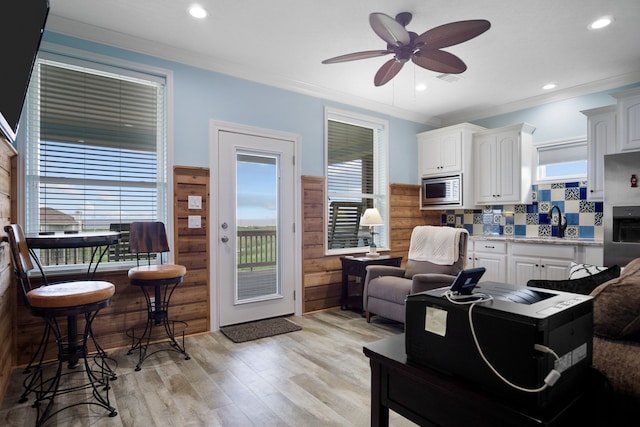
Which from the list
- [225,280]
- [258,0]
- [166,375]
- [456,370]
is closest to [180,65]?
[258,0]

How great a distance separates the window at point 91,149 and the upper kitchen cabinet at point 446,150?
3780 mm

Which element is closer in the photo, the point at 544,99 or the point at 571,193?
the point at 571,193

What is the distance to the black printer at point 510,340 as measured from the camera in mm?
804

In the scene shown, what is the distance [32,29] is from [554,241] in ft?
15.9

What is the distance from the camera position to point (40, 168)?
284cm

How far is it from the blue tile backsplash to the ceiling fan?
2757mm

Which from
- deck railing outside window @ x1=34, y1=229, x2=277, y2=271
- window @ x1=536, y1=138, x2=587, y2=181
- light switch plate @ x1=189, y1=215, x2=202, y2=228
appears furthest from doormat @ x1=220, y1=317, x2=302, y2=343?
window @ x1=536, y1=138, x2=587, y2=181

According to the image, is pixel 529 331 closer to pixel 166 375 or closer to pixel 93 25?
pixel 166 375

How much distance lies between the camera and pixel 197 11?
2748 mm

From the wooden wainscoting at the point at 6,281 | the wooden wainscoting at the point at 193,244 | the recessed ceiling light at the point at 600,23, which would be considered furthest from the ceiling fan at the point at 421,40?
the wooden wainscoting at the point at 6,281

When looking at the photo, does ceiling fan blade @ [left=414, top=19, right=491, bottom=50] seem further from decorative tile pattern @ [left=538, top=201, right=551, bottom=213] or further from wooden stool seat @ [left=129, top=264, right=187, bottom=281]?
decorative tile pattern @ [left=538, top=201, right=551, bottom=213]

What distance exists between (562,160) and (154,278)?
194 inches

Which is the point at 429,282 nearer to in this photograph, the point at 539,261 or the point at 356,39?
the point at 539,261

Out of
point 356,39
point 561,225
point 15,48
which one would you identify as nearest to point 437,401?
point 15,48
